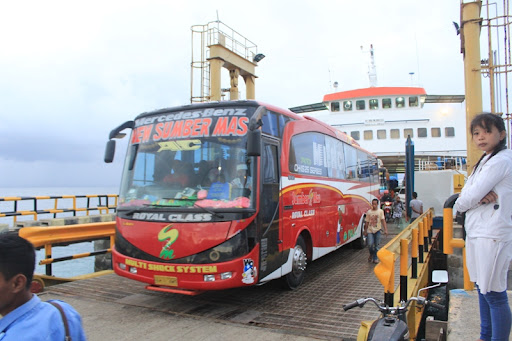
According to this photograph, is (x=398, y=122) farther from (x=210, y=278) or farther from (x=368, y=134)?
(x=210, y=278)

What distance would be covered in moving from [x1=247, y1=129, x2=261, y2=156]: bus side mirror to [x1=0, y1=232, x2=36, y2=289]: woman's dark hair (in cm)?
342

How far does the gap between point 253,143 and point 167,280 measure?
213 cm

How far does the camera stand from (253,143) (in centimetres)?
495

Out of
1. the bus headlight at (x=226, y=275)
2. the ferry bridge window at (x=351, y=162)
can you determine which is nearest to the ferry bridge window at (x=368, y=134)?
the ferry bridge window at (x=351, y=162)

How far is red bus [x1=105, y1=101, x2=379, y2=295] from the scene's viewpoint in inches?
197

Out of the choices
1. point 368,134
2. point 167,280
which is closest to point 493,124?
point 167,280

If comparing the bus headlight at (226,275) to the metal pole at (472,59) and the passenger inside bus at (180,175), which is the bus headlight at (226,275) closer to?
the passenger inside bus at (180,175)

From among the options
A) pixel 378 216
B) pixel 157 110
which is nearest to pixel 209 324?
pixel 157 110

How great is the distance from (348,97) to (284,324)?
23727 millimetres

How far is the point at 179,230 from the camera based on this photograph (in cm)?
509

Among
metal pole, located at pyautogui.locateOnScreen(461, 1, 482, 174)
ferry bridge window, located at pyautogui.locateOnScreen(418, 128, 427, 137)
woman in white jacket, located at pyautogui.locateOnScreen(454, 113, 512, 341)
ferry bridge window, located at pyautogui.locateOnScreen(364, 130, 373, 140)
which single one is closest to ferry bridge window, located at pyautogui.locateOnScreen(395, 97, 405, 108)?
ferry bridge window, located at pyautogui.locateOnScreen(418, 128, 427, 137)

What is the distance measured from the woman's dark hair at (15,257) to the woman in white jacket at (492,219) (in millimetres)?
2782

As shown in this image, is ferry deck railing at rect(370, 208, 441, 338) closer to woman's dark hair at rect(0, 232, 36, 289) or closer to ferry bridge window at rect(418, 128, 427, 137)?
woman's dark hair at rect(0, 232, 36, 289)

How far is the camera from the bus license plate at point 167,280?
5.05 metres
